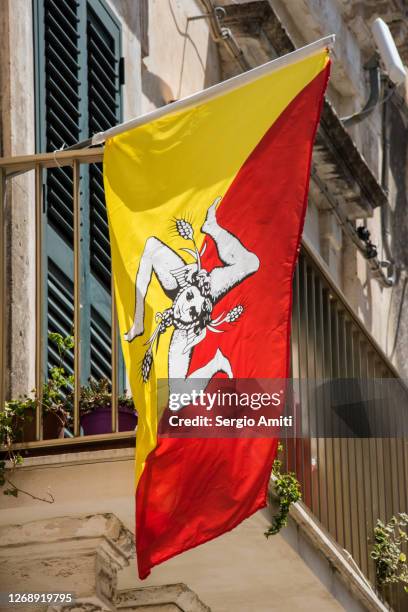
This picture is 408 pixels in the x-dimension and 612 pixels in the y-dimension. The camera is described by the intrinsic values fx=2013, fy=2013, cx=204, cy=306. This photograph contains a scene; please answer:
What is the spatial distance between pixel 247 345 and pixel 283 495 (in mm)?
1006

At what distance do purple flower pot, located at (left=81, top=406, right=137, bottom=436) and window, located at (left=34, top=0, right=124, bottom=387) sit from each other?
2.89 feet

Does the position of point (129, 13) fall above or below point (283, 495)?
above

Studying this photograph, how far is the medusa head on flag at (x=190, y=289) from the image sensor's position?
7531 millimetres

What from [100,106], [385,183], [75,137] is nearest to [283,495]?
[75,137]

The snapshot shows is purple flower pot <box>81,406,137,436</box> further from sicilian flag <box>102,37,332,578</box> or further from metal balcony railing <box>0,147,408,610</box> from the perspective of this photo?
sicilian flag <box>102,37,332,578</box>

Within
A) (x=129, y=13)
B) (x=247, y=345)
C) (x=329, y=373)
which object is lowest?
(x=329, y=373)

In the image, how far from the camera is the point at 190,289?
25.1 ft

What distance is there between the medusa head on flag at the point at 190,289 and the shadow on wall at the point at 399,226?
7802mm

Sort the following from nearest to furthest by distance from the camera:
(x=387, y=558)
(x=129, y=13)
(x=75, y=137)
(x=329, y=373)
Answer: (x=329, y=373)
(x=75, y=137)
(x=387, y=558)
(x=129, y=13)

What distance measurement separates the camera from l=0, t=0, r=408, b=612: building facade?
8039 millimetres

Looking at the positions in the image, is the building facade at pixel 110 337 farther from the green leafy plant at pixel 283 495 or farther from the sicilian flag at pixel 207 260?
Answer: the sicilian flag at pixel 207 260

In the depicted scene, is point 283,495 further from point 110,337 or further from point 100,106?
point 100,106

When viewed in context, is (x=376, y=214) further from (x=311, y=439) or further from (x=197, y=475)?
(x=197, y=475)

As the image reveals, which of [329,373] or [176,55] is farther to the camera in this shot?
[176,55]
